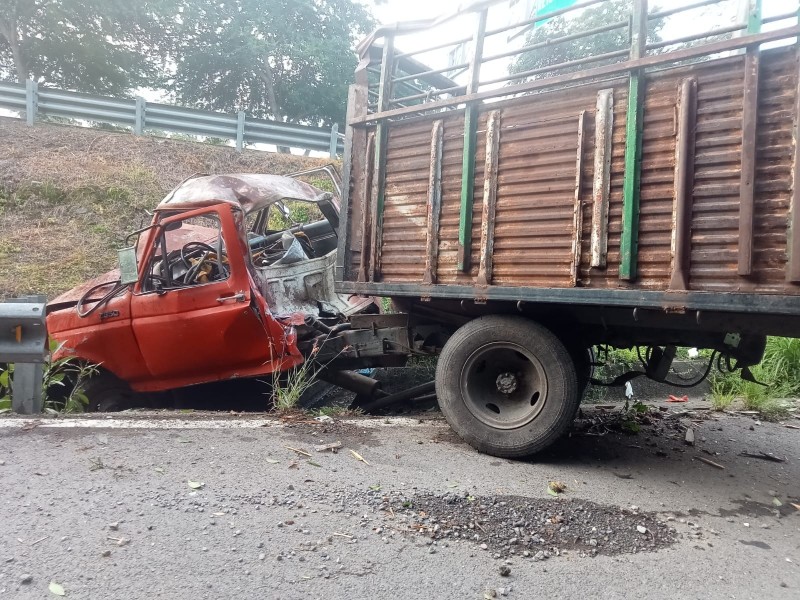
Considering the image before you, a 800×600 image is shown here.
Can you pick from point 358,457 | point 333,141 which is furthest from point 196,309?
point 333,141

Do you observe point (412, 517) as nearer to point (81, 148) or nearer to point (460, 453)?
point (460, 453)

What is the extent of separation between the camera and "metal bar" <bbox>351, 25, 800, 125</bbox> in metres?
2.84

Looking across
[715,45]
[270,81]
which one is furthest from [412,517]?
[270,81]

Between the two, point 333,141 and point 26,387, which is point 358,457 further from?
point 333,141

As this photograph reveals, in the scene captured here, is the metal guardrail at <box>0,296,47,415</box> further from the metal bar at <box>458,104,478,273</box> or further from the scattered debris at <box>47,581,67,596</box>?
the metal bar at <box>458,104,478,273</box>

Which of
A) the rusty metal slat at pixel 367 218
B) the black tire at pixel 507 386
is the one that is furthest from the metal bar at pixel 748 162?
the rusty metal slat at pixel 367 218

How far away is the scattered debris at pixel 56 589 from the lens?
2.03 m

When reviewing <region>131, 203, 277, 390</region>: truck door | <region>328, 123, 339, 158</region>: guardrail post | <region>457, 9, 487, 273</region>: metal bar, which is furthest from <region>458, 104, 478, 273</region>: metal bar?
<region>328, 123, 339, 158</region>: guardrail post

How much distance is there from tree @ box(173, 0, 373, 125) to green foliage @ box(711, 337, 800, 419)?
54.2ft

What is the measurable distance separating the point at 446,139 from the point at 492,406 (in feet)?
6.34

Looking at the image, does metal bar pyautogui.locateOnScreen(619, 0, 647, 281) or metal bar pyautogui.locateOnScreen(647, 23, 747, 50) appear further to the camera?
metal bar pyautogui.locateOnScreen(619, 0, 647, 281)

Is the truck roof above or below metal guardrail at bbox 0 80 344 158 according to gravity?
below

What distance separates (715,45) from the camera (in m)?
2.96

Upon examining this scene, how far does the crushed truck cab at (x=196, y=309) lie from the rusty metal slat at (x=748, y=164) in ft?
10.5
